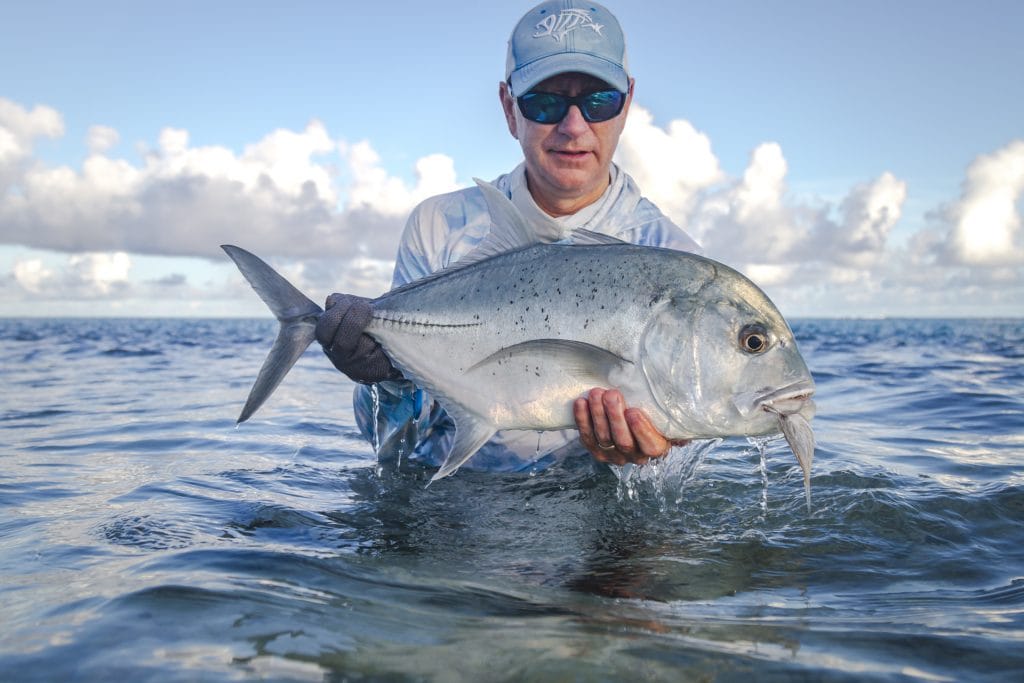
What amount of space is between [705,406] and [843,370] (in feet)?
49.8

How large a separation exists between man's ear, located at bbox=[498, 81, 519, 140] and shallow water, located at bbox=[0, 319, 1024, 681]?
222cm

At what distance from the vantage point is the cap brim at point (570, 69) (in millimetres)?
4426

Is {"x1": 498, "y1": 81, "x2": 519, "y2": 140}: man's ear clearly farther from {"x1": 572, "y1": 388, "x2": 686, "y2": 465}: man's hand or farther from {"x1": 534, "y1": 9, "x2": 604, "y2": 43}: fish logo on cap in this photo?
{"x1": 572, "y1": 388, "x2": 686, "y2": 465}: man's hand

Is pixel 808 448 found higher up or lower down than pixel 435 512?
higher up

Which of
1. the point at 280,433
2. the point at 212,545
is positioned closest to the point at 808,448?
the point at 212,545

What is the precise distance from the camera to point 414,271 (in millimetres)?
5215

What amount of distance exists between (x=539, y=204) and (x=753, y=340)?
2.22 meters

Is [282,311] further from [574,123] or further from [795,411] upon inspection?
[795,411]

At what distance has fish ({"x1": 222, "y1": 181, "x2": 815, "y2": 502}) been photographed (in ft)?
10.7

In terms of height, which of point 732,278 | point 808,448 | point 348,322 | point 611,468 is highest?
point 732,278

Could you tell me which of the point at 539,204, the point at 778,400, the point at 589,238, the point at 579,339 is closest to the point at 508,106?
the point at 539,204

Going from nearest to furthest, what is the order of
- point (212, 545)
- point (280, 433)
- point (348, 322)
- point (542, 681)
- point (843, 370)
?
1. point (542, 681)
2. point (212, 545)
3. point (348, 322)
4. point (280, 433)
5. point (843, 370)

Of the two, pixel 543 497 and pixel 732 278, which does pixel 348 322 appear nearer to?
pixel 543 497

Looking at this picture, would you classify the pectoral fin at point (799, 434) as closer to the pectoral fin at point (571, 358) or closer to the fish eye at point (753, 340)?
the fish eye at point (753, 340)
